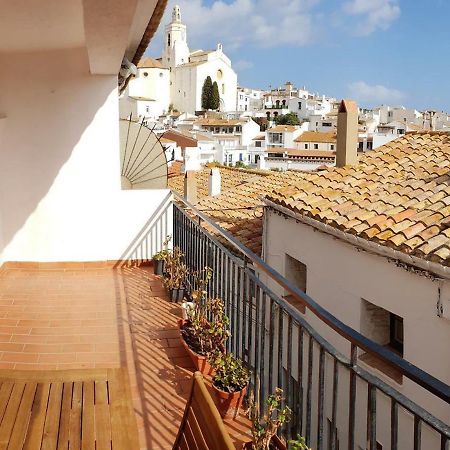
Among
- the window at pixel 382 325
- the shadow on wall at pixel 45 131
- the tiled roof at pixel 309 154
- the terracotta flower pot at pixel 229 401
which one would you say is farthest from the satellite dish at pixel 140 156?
the tiled roof at pixel 309 154

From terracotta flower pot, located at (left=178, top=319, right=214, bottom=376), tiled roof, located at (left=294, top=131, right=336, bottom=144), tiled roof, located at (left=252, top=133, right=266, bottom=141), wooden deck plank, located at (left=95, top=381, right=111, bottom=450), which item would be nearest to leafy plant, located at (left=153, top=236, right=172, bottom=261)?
terracotta flower pot, located at (left=178, top=319, right=214, bottom=376)

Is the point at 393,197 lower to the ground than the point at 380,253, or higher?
higher

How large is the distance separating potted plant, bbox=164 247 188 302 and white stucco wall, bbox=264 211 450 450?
2.85 metres

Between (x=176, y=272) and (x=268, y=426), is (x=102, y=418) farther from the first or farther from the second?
(x=176, y=272)

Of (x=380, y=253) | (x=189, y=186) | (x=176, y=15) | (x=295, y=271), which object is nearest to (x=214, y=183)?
(x=189, y=186)

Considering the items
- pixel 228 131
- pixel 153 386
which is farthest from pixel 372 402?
pixel 228 131

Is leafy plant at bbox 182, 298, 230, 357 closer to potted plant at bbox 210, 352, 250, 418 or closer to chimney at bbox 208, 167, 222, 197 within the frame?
potted plant at bbox 210, 352, 250, 418

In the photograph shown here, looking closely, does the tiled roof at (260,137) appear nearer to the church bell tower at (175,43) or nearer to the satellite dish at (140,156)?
the church bell tower at (175,43)

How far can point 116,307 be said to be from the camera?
4.72 meters

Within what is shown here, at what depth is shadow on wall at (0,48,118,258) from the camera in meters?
5.67

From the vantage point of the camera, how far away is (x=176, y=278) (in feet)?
16.0

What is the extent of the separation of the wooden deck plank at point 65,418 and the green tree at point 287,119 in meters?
79.0

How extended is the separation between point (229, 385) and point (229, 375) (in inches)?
2.0

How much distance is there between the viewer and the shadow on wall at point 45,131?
18.6 ft
